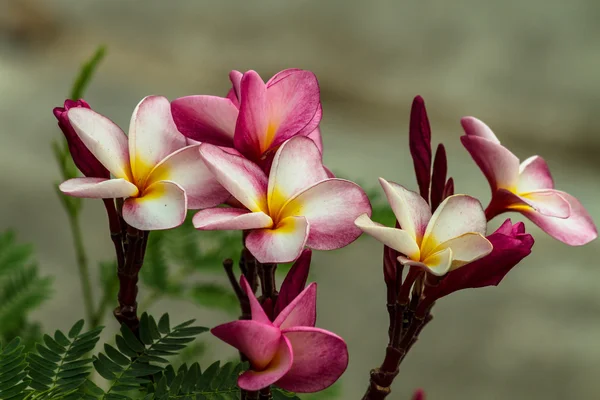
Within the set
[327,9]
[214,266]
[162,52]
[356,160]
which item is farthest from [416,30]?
[214,266]

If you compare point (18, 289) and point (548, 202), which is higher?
point (548, 202)

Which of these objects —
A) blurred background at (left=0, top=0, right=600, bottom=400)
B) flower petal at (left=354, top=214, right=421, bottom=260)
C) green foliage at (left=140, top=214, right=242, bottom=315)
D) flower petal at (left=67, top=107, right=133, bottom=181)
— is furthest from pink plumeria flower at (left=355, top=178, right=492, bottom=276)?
blurred background at (left=0, top=0, right=600, bottom=400)

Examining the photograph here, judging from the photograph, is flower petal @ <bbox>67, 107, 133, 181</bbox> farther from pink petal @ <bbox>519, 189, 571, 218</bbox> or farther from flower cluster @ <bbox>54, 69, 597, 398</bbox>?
pink petal @ <bbox>519, 189, 571, 218</bbox>

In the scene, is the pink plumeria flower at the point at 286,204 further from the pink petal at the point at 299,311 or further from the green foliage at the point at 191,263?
the green foliage at the point at 191,263

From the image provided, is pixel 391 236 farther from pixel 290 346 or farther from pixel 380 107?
pixel 380 107

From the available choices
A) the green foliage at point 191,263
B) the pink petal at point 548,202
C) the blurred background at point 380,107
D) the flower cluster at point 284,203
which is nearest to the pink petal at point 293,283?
the flower cluster at point 284,203

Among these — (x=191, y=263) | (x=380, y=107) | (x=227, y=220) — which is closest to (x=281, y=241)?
(x=227, y=220)
